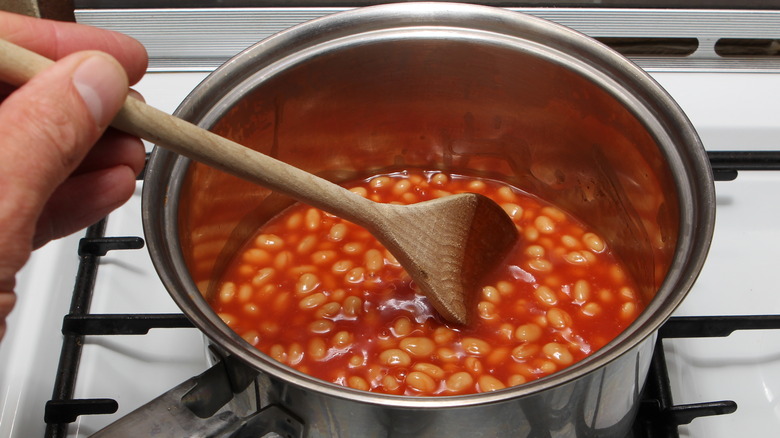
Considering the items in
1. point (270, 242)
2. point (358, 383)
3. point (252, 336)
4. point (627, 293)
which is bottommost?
point (358, 383)

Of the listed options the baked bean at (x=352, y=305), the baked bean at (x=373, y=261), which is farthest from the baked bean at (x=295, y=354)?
the baked bean at (x=373, y=261)

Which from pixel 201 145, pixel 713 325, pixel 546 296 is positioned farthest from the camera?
pixel 546 296

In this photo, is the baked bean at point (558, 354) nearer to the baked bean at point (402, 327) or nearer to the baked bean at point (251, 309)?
the baked bean at point (402, 327)

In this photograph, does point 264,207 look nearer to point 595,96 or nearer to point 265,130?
point 265,130

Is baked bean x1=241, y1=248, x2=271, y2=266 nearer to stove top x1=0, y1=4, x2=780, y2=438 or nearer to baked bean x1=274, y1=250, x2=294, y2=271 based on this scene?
baked bean x1=274, y1=250, x2=294, y2=271

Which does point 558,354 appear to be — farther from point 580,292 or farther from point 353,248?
point 353,248

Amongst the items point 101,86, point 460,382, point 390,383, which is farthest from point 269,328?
point 101,86
